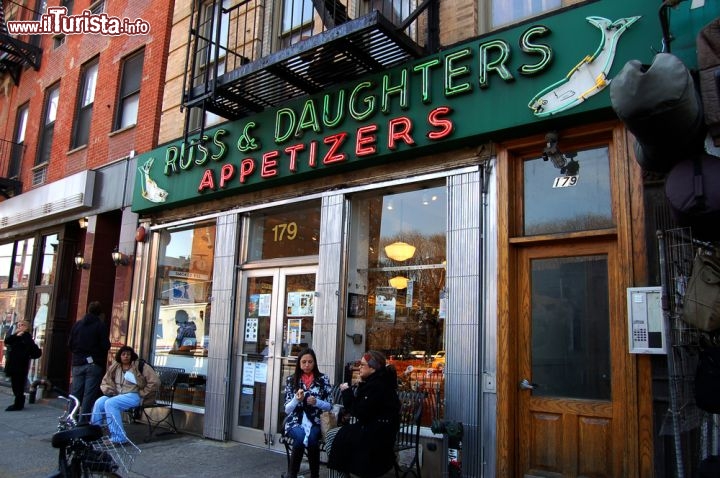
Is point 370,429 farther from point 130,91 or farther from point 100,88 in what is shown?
point 100,88

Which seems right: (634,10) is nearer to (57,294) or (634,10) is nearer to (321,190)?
(321,190)

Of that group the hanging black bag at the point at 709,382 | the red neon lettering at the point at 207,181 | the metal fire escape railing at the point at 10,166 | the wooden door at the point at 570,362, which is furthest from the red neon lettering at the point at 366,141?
the metal fire escape railing at the point at 10,166

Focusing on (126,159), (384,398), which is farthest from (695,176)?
(126,159)

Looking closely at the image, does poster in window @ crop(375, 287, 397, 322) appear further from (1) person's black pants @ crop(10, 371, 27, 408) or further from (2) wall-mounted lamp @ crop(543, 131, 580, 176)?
(1) person's black pants @ crop(10, 371, 27, 408)

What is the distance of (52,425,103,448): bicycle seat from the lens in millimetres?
4406

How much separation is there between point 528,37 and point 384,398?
3.85m

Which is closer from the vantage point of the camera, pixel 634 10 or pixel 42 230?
pixel 634 10

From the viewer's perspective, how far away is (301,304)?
7.83 metres

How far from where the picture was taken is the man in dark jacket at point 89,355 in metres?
9.01

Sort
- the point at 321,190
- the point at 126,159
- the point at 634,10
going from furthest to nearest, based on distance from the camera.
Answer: the point at 126,159 < the point at 321,190 < the point at 634,10

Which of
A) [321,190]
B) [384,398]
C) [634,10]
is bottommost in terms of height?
[384,398]

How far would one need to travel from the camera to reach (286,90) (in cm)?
788

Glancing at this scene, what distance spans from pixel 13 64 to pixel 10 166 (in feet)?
9.83

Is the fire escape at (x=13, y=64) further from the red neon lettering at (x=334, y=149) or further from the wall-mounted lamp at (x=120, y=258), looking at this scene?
the red neon lettering at (x=334, y=149)
